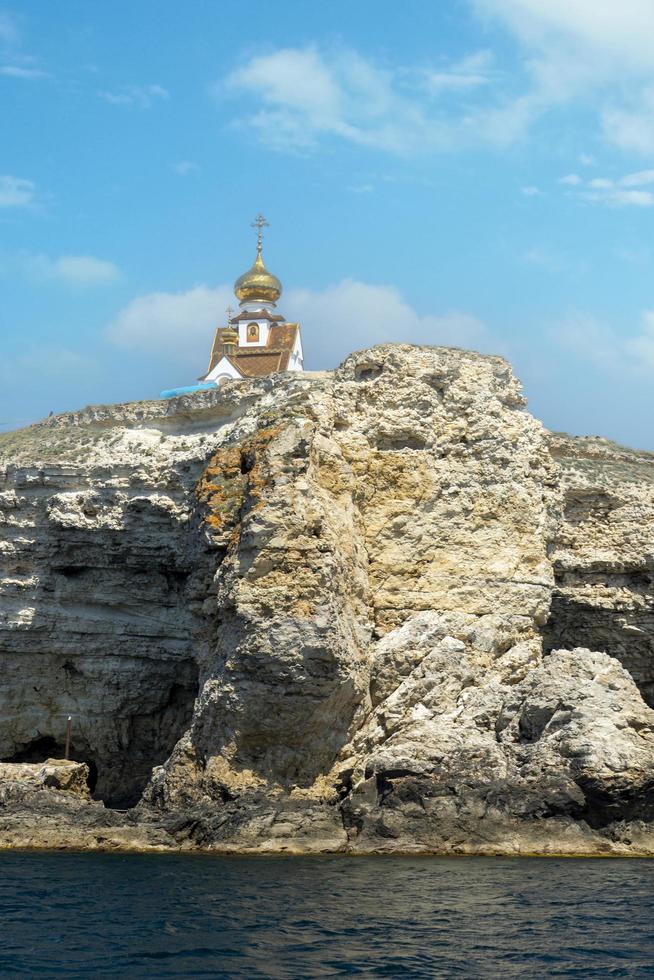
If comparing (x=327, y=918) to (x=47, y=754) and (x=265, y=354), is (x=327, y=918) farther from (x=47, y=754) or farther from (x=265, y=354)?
(x=265, y=354)

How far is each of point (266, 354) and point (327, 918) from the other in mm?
54745

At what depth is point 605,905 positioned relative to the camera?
2322 cm

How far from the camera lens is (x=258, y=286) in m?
76.4

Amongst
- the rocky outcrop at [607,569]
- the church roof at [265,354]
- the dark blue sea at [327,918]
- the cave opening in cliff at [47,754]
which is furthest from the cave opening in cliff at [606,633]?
the church roof at [265,354]

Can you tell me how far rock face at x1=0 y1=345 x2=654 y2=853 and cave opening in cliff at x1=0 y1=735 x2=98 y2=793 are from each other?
0.07 meters

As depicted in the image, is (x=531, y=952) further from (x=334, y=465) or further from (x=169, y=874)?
(x=334, y=465)

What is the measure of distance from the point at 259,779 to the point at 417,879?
22.7 ft

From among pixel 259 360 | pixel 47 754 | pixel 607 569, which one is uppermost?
pixel 259 360

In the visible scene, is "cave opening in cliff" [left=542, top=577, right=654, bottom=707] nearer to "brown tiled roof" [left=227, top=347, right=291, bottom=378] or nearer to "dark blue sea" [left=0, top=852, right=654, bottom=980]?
"dark blue sea" [left=0, top=852, right=654, bottom=980]

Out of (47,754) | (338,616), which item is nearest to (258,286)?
(47,754)

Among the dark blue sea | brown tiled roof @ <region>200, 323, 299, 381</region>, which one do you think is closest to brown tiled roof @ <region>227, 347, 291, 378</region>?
brown tiled roof @ <region>200, 323, 299, 381</region>

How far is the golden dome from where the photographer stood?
7650cm

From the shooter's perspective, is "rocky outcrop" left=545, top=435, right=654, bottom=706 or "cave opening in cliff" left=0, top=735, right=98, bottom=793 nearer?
"rocky outcrop" left=545, top=435, right=654, bottom=706

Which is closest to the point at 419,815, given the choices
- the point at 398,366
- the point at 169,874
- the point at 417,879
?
the point at 417,879
